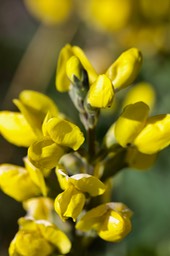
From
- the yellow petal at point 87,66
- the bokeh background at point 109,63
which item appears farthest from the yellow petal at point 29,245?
the bokeh background at point 109,63

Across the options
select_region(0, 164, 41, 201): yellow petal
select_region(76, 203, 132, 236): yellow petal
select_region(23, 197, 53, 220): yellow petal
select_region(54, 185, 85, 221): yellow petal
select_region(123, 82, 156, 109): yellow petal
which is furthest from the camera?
select_region(123, 82, 156, 109): yellow petal

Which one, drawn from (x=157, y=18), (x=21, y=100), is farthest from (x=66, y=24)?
(x=21, y=100)

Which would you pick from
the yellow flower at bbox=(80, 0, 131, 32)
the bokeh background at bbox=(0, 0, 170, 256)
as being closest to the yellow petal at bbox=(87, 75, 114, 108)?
the bokeh background at bbox=(0, 0, 170, 256)

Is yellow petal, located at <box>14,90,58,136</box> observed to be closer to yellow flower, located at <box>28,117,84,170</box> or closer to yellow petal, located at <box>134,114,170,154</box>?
yellow flower, located at <box>28,117,84,170</box>

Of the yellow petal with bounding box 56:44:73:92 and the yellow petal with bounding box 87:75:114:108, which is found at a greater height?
the yellow petal with bounding box 87:75:114:108

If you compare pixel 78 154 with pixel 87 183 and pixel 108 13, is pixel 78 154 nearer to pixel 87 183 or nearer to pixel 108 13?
pixel 87 183

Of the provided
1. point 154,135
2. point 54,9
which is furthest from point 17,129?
point 54,9

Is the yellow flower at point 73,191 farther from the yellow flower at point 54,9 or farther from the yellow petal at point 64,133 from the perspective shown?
the yellow flower at point 54,9
